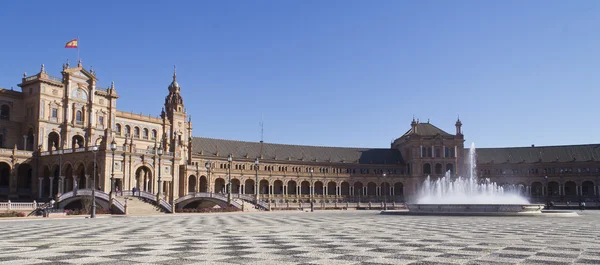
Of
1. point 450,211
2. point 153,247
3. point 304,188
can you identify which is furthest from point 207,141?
point 153,247

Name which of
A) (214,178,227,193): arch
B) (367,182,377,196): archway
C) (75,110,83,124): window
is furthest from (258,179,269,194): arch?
(75,110,83,124): window

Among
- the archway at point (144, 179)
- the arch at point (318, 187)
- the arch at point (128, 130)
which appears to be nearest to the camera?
Answer: the archway at point (144, 179)

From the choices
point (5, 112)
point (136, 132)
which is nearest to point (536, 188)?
point (136, 132)

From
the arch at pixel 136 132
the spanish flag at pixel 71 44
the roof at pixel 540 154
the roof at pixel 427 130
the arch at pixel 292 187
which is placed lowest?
the arch at pixel 292 187

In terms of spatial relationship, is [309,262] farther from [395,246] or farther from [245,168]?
[245,168]

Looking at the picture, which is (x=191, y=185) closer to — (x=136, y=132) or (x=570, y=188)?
(x=136, y=132)

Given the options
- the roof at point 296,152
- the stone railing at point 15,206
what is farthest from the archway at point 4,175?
the roof at point 296,152

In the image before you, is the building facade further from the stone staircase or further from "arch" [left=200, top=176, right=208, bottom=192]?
the stone staircase

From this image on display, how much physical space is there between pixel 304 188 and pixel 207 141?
2495 centimetres

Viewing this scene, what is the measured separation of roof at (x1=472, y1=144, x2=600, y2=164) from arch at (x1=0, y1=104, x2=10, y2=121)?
318 ft

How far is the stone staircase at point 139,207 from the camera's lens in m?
57.8

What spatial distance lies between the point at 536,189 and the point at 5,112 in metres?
108

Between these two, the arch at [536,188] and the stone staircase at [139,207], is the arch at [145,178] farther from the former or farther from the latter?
the arch at [536,188]

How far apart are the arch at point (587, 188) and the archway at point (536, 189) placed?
337 inches
